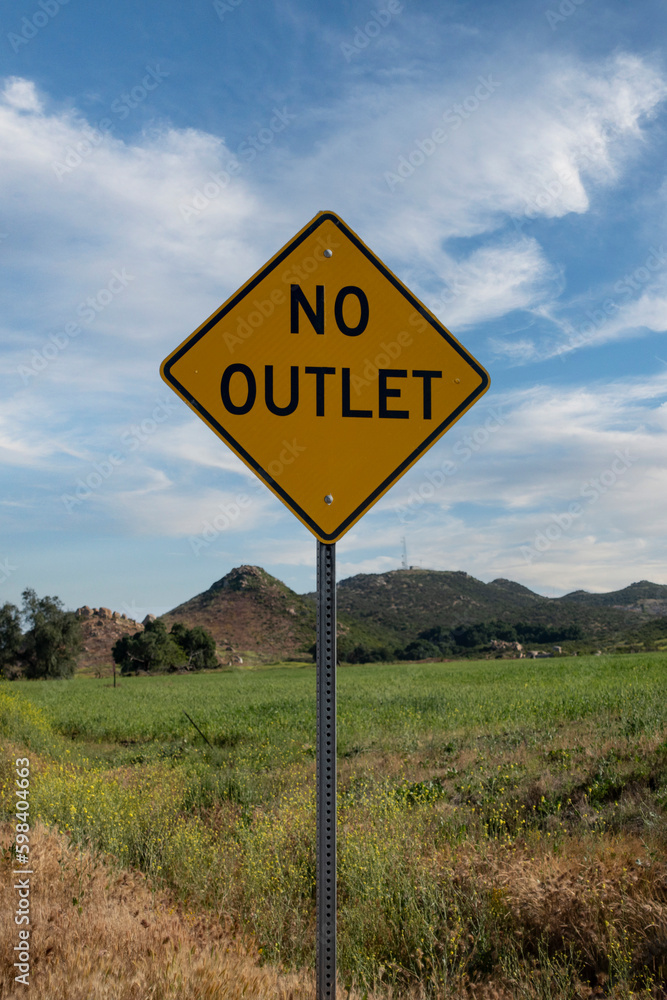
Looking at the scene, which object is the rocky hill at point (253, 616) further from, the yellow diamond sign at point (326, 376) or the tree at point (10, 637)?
the yellow diamond sign at point (326, 376)

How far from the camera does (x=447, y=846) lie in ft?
15.9

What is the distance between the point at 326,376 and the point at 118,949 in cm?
313

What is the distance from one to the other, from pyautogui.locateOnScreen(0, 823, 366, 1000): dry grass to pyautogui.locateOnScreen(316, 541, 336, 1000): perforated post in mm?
586

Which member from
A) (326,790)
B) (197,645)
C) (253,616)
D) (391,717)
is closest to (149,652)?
(197,645)

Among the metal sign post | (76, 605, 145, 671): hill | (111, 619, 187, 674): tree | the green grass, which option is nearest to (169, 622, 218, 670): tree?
(111, 619, 187, 674): tree

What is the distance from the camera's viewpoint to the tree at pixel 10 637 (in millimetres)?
67625

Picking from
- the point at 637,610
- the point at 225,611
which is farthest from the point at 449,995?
the point at 637,610

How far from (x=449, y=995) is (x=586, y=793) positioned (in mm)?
3683

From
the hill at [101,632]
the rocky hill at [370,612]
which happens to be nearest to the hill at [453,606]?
the rocky hill at [370,612]

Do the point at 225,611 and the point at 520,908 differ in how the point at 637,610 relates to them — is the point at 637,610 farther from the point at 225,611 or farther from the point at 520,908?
the point at 520,908

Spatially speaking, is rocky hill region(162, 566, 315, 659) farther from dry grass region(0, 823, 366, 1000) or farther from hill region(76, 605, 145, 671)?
dry grass region(0, 823, 366, 1000)

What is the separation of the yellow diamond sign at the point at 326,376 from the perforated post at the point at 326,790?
1.03ft

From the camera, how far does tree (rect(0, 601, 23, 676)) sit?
222ft

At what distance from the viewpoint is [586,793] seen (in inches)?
251
